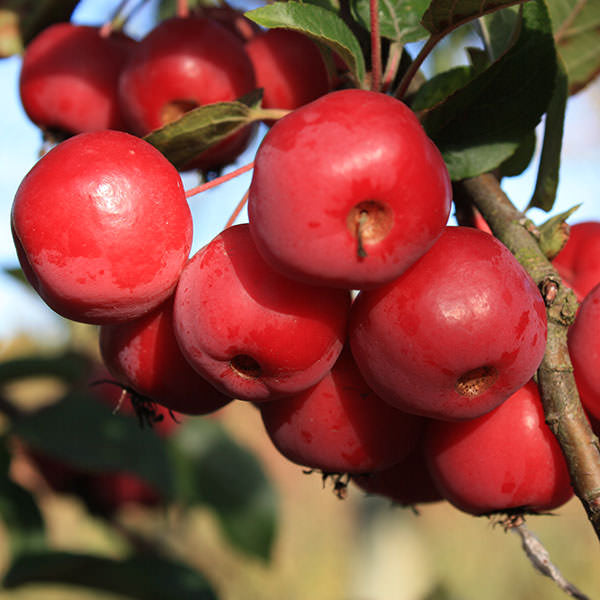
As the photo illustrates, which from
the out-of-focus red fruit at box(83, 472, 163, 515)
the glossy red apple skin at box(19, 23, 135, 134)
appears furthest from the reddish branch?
the out-of-focus red fruit at box(83, 472, 163, 515)

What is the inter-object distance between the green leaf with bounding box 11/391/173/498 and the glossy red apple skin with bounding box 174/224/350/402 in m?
1.15

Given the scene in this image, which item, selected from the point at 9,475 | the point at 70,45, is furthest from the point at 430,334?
the point at 9,475

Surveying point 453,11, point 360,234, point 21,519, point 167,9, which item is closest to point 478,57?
point 453,11

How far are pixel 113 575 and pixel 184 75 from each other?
1162mm

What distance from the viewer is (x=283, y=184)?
2.18 feet

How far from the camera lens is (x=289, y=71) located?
3.65ft

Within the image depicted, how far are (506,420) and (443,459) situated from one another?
0.09m

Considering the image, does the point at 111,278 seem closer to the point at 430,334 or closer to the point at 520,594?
the point at 430,334

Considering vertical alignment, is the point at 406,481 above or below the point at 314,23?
below

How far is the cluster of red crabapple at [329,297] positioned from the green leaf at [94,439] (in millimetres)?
956

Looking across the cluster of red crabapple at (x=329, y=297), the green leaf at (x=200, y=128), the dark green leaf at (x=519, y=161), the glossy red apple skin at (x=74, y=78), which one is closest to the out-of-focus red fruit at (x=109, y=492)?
the glossy red apple skin at (x=74, y=78)

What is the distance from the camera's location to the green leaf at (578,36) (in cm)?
114

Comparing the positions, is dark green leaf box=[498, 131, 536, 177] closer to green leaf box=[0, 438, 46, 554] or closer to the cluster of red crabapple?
the cluster of red crabapple

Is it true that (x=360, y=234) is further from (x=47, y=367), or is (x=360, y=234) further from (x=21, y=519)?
(x=47, y=367)
